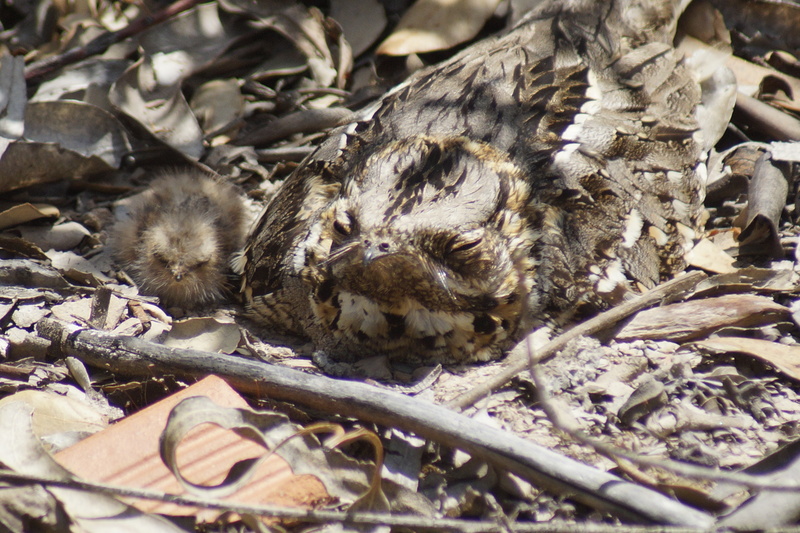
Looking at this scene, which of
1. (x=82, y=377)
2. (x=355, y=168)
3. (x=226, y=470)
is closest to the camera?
(x=226, y=470)

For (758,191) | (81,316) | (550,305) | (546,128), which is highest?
(546,128)

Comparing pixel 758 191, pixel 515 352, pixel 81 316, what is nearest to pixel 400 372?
pixel 515 352

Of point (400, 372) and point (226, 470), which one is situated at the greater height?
point (226, 470)

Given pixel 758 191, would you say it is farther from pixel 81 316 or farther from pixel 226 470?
pixel 81 316

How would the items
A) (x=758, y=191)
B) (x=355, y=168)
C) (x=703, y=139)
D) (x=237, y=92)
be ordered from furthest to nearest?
(x=237, y=92) → (x=703, y=139) → (x=758, y=191) → (x=355, y=168)

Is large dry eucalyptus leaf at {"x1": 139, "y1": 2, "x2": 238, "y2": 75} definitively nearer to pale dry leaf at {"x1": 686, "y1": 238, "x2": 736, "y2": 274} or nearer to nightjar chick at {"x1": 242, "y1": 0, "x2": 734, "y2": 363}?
nightjar chick at {"x1": 242, "y1": 0, "x2": 734, "y2": 363}

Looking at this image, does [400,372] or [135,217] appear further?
[135,217]
